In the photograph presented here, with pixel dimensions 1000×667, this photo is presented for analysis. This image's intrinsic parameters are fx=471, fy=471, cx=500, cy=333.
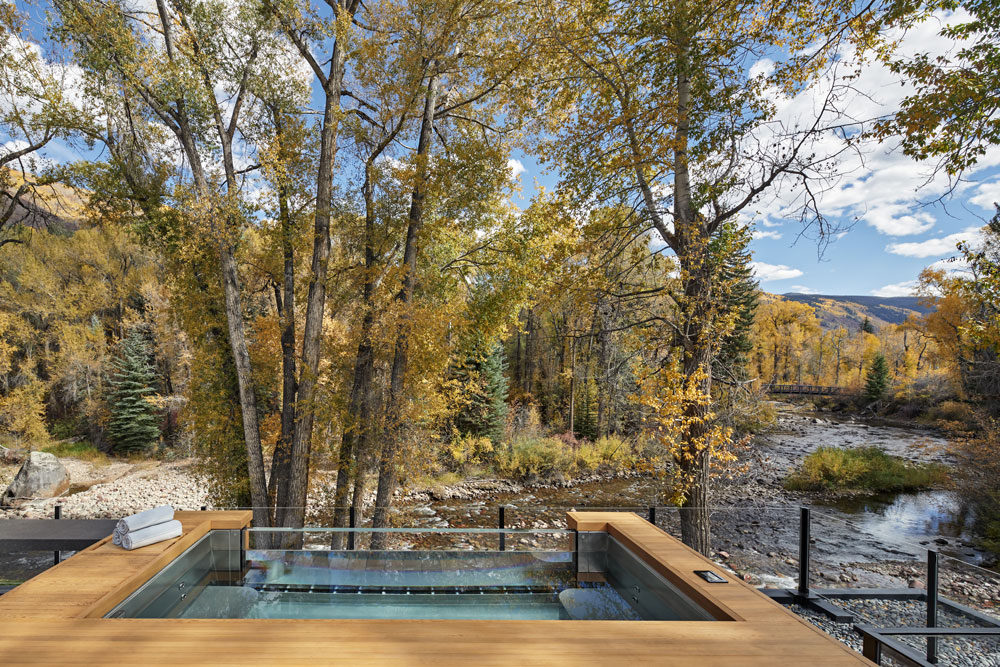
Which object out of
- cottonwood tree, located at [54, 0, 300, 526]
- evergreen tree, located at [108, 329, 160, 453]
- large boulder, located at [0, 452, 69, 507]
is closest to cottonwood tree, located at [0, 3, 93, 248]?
cottonwood tree, located at [54, 0, 300, 526]

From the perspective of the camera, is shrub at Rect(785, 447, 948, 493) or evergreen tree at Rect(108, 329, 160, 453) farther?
evergreen tree at Rect(108, 329, 160, 453)

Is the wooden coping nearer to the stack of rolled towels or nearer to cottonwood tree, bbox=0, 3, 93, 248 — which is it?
the stack of rolled towels

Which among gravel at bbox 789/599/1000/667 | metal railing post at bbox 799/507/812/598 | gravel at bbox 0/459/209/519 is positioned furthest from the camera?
gravel at bbox 0/459/209/519

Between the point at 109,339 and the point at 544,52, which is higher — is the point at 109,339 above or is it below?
below

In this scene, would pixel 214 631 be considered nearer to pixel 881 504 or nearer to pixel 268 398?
pixel 268 398

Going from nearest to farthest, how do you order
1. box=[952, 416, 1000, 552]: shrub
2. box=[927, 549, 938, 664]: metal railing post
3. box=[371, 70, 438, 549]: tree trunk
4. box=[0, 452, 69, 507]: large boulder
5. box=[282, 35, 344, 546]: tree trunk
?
box=[927, 549, 938, 664]: metal railing post → box=[282, 35, 344, 546]: tree trunk → box=[371, 70, 438, 549]: tree trunk → box=[952, 416, 1000, 552]: shrub → box=[0, 452, 69, 507]: large boulder

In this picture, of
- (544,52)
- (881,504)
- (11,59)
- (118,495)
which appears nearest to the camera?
(544,52)

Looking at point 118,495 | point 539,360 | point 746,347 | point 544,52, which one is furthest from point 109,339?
point 746,347

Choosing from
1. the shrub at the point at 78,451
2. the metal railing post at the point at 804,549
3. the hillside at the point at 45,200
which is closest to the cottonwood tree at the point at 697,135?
the metal railing post at the point at 804,549

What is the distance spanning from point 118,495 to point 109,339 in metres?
9.06

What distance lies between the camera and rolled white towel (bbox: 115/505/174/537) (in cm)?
256

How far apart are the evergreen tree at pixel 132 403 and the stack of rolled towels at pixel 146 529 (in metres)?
15.0

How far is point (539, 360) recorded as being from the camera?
19.2 m

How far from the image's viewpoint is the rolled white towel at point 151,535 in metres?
2.53
